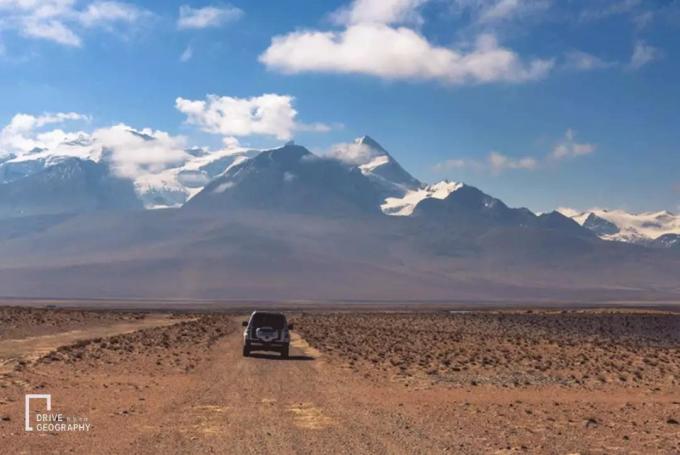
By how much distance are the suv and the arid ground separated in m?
0.61

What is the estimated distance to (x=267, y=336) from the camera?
34.1 m

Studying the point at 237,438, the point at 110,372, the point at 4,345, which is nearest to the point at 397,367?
the point at 110,372

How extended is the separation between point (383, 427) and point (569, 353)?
25126mm

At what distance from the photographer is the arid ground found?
14.9 metres

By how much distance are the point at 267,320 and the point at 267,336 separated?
963 millimetres

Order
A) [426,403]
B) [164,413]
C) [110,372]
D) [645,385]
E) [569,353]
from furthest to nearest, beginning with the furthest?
1. [569,353]
2. [110,372]
3. [645,385]
4. [426,403]
5. [164,413]

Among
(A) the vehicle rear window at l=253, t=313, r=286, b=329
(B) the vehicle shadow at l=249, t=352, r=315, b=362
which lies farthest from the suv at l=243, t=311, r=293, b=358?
(B) the vehicle shadow at l=249, t=352, r=315, b=362

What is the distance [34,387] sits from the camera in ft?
72.8

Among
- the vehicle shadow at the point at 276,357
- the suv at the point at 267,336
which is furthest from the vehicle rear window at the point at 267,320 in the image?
the vehicle shadow at the point at 276,357

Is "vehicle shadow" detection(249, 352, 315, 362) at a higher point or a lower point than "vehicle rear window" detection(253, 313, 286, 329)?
lower

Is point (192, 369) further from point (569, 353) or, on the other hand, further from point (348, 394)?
point (569, 353)

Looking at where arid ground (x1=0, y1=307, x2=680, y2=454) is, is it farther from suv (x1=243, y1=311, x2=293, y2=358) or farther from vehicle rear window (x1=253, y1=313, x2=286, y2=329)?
vehicle rear window (x1=253, y1=313, x2=286, y2=329)

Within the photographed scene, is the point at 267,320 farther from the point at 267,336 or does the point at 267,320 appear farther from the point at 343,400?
the point at 343,400

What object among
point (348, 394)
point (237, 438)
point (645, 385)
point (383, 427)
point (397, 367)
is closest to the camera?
point (237, 438)
